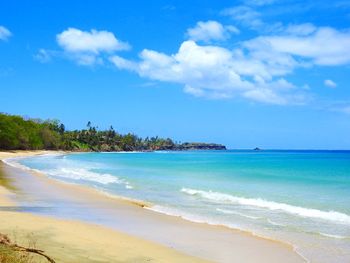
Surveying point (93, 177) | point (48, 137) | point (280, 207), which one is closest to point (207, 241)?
point (280, 207)

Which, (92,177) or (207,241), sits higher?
→ (92,177)

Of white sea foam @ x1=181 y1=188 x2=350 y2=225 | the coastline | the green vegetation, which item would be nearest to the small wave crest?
white sea foam @ x1=181 y1=188 x2=350 y2=225

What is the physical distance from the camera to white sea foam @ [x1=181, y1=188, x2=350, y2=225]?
16938 millimetres

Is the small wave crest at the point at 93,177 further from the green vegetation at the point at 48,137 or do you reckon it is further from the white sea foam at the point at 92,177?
the green vegetation at the point at 48,137

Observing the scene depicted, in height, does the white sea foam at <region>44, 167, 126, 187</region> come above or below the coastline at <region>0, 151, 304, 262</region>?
above

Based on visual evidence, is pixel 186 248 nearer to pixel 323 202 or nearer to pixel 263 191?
pixel 323 202

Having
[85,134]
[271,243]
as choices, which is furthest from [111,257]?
[85,134]

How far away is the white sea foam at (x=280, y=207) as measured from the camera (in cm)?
1694

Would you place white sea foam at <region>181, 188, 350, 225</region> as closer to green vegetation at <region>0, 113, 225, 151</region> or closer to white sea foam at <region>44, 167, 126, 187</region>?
white sea foam at <region>44, 167, 126, 187</region>

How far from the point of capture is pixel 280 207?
64.5 ft

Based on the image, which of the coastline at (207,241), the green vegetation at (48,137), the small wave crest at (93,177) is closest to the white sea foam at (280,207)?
the coastline at (207,241)

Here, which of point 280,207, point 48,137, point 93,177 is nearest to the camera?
point 280,207

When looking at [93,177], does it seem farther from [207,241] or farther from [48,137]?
[48,137]

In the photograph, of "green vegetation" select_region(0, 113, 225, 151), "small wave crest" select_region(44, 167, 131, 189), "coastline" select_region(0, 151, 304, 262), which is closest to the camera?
"coastline" select_region(0, 151, 304, 262)
